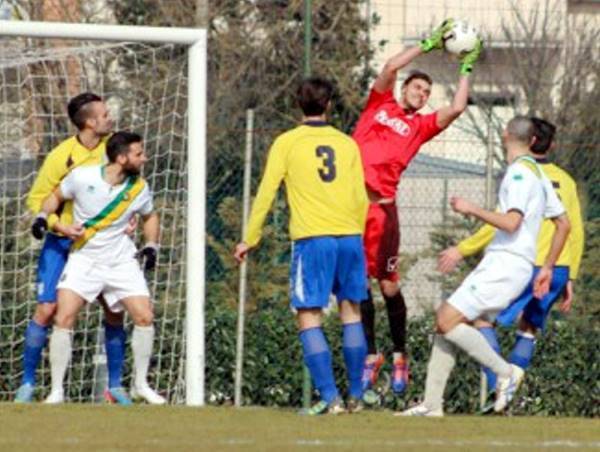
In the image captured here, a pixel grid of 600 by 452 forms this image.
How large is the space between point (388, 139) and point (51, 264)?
241cm

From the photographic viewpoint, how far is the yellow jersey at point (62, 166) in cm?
1434

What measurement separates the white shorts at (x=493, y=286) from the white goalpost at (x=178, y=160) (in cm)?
334

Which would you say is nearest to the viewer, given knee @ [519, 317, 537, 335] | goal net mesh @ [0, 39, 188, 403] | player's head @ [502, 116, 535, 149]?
player's head @ [502, 116, 535, 149]

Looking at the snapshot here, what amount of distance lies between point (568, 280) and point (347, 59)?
8.09m

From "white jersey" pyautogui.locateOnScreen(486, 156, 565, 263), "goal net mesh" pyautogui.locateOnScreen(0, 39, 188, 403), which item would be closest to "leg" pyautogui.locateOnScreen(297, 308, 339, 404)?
"white jersey" pyautogui.locateOnScreen(486, 156, 565, 263)

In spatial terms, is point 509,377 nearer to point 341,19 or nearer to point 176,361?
point 176,361

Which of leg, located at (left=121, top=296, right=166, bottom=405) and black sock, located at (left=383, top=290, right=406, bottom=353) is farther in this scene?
black sock, located at (left=383, top=290, right=406, bottom=353)

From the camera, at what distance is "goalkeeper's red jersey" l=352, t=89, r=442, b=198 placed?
46.9 ft

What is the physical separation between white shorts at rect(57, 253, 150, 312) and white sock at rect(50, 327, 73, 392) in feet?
1.06

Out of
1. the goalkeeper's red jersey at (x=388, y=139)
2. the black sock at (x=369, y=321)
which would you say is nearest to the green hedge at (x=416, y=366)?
the black sock at (x=369, y=321)

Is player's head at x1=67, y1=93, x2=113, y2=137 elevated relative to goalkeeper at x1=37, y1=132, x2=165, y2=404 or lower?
elevated

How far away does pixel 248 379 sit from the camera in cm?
1758

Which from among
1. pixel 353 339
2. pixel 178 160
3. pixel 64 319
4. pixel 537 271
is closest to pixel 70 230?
pixel 64 319

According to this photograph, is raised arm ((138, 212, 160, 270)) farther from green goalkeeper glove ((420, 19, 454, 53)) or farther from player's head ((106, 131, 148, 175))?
green goalkeeper glove ((420, 19, 454, 53))
